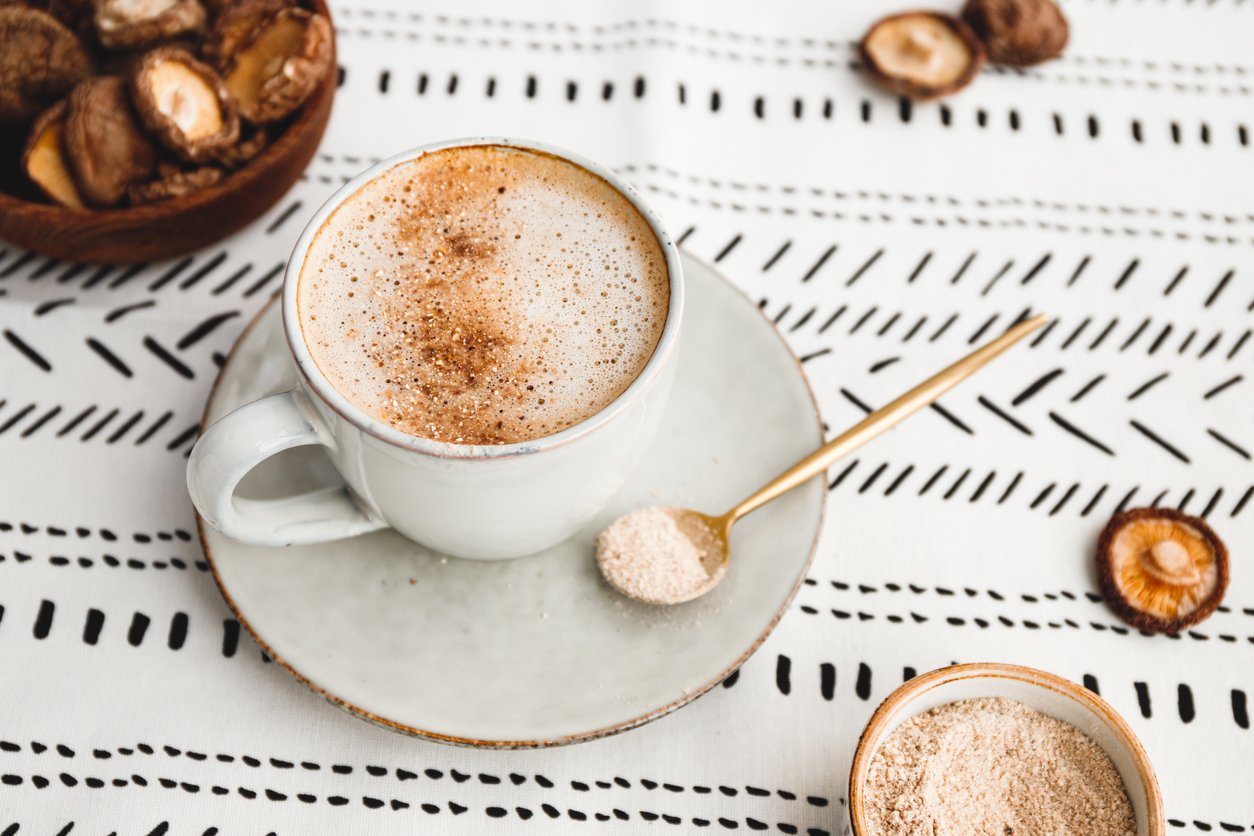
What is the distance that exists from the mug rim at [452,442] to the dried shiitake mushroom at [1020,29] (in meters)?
0.60

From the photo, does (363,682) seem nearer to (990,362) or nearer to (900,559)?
(900,559)

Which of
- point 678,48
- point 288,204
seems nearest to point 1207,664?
point 678,48

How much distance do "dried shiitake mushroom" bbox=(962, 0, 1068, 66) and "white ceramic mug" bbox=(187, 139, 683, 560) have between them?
1.98ft

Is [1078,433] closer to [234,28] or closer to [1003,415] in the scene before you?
[1003,415]

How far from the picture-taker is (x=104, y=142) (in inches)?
33.8

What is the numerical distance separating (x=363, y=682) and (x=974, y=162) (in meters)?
0.80

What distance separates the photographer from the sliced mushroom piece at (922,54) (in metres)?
1.09

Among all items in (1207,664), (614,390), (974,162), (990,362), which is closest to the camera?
(614,390)

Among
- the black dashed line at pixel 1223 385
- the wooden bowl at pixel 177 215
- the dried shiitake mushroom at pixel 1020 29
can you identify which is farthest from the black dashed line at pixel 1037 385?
the wooden bowl at pixel 177 215

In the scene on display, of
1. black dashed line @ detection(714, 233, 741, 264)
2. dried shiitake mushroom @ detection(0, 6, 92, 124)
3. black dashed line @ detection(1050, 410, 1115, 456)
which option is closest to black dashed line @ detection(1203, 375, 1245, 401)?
black dashed line @ detection(1050, 410, 1115, 456)

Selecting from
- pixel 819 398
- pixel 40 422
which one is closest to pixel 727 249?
pixel 819 398

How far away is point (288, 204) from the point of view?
1.02m

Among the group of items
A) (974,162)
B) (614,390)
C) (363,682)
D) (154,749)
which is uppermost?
(974,162)

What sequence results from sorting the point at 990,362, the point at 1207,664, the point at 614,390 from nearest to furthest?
→ the point at 614,390
the point at 1207,664
the point at 990,362
